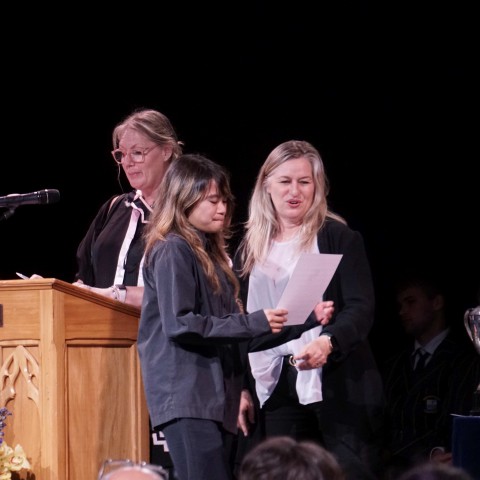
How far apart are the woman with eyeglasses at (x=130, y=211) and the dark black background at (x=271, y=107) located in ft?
3.53

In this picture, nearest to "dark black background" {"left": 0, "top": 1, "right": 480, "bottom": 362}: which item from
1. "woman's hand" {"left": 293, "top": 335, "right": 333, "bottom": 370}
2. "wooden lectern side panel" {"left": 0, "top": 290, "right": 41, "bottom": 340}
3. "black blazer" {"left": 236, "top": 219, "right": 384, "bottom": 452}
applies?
"black blazer" {"left": 236, "top": 219, "right": 384, "bottom": 452}

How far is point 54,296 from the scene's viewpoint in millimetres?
3150

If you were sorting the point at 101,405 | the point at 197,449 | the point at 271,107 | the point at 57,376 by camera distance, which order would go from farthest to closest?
the point at 271,107
the point at 101,405
the point at 57,376
the point at 197,449

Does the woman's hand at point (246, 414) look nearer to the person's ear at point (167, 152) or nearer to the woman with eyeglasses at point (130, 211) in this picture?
the woman with eyeglasses at point (130, 211)

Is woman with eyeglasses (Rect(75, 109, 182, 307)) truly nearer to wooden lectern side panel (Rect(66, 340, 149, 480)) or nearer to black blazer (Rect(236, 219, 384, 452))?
wooden lectern side panel (Rect(66, 340, 149, 480))

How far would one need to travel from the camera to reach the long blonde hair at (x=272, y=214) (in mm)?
3641

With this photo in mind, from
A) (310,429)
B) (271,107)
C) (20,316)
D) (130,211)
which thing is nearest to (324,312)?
(310,429)

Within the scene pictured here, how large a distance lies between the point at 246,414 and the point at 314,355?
1.29 feet

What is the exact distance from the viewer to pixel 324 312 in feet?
10.6

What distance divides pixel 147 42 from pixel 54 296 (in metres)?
2.52

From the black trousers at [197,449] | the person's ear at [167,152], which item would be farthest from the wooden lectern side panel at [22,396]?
the person's ear at [167,152]

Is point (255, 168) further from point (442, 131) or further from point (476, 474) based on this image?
point (476, 474)

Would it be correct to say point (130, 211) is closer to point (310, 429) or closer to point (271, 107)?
point (310, 429)

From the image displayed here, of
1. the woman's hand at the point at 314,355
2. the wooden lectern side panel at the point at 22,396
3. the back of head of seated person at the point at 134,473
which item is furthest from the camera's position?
the woman's hand at the point at 314,355
